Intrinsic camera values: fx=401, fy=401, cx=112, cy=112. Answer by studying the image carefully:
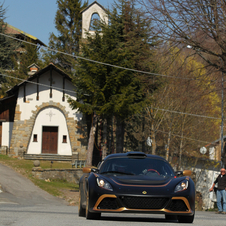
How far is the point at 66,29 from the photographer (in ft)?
184

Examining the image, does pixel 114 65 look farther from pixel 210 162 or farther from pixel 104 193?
pixel 104 193

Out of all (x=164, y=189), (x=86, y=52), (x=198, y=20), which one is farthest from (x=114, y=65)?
(x=164, y=189)

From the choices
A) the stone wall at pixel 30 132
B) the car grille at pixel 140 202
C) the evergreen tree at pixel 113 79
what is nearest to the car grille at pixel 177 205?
the car grille at pixel 140 202

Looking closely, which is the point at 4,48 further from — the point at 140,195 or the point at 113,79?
the point at 140,195

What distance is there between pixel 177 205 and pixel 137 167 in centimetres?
134

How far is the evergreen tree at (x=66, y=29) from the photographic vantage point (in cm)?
5538

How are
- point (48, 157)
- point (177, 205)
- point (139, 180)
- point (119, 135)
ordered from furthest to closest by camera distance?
point (48, 157) < point (119, 135) < point (139, 180) < point (177, 205)

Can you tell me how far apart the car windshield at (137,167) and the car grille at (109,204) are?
902mm

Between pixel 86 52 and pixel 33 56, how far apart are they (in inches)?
893

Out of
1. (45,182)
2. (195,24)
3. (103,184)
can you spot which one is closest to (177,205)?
(103,184)

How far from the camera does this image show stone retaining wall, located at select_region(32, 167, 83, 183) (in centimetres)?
2695

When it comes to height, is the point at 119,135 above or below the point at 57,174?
above

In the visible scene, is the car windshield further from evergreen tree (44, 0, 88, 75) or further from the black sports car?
evergreen tree (44, 0, 88, 75)

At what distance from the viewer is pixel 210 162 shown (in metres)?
39.0
